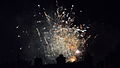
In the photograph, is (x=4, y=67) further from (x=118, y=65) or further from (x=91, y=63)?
(x=118, y=65)

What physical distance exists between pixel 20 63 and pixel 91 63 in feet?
31.7

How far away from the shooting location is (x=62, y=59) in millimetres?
39094

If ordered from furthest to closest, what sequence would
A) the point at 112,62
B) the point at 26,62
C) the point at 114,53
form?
the point at 26,62 → the point at 114,53 → the point at 112,62

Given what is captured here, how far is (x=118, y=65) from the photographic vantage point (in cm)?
2378

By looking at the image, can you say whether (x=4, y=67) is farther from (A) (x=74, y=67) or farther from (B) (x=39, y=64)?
(A) (x=74, y=67)

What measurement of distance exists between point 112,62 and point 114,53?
1.72m

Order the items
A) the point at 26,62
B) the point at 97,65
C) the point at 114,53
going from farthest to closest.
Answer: the point at 26,62 → the point at 97,65 → the point at 114,53

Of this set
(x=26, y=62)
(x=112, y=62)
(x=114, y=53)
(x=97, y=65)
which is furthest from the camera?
(x=26, y=62)

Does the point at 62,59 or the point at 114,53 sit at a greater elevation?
the point at 62,59

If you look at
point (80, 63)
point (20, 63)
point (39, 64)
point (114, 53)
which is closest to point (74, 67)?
point (80, 63)

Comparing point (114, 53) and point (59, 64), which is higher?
point (59, 64)

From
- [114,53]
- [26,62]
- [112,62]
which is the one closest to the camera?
[112,62]

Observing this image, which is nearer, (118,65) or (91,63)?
(118,65)

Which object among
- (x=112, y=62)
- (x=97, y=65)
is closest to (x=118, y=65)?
(x=112, y=62)
